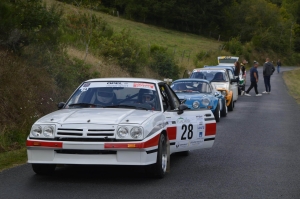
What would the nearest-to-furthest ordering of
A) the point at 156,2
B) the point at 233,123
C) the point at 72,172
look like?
the point at 72,172
the point at 233,123
the point at 156,2

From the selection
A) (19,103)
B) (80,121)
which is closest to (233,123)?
(19,103)

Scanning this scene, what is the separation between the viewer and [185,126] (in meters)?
10.3

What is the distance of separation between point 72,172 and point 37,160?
3.63 feet

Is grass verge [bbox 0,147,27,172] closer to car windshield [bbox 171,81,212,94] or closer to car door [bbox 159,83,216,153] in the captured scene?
car door [bbox 159,83,216,153]

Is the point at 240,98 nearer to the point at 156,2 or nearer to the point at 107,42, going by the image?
the point at 107,42

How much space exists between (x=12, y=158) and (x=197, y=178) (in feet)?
11.3

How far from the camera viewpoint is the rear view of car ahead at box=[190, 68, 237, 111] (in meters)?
22.2

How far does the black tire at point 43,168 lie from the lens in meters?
8.92

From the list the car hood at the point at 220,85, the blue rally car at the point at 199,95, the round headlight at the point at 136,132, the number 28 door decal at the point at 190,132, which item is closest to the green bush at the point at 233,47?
the car hood at the point at 220,85

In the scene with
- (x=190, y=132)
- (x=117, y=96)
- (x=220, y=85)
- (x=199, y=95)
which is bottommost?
(x=220, y=85)

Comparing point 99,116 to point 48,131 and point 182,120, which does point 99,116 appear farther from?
→ point 182,120

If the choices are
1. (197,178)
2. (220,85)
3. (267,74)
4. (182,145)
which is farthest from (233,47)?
(197,178)

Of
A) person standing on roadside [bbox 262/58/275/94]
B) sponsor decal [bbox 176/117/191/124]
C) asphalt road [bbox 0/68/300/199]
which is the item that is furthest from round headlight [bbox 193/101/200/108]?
person standing on roadside [bbox 262/58/275/94]

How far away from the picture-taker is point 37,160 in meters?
8.48
